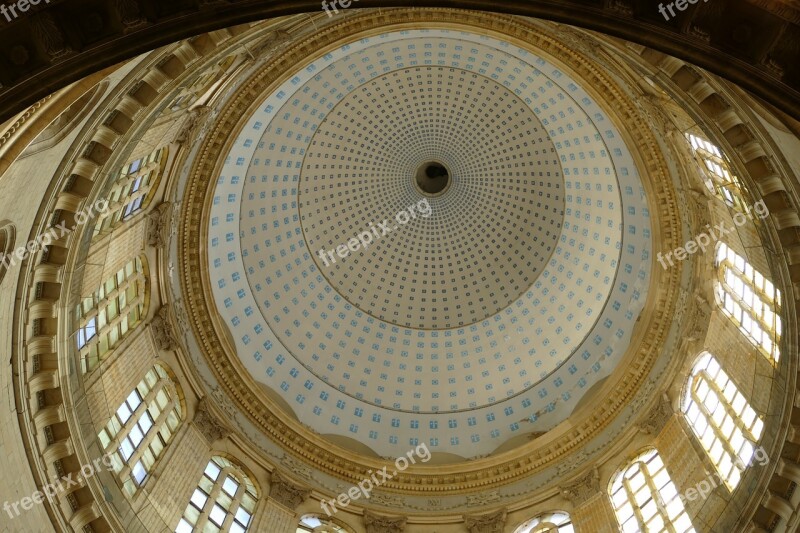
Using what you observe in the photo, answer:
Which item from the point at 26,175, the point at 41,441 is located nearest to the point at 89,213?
the point at 26,175

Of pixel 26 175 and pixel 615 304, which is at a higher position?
pixel 615 304

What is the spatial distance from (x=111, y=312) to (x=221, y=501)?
962cm

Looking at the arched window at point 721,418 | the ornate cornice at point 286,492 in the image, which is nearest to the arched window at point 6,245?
the ornate cornice at point 286,492

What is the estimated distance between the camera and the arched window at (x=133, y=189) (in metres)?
23.2

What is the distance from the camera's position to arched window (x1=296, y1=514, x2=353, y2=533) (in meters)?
31.5

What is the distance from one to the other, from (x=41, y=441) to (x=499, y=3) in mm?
16372

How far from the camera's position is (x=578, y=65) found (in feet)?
91.0

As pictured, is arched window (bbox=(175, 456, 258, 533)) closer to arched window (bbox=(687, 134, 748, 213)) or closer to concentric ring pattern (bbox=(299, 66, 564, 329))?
concentric ring pattern (bbox=(299, 66, 564, 329))

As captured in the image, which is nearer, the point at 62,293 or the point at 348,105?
the point at 62,293

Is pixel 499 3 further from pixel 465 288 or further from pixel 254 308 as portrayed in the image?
pixel 465 288

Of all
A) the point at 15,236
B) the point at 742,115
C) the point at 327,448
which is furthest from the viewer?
the point at 327,448

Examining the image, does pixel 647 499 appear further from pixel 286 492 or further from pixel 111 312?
pixel 111 312

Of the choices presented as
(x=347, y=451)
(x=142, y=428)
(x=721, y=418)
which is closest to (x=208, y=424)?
(x=142, y=428)

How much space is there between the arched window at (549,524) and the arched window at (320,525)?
27.5 ft
